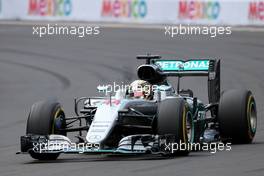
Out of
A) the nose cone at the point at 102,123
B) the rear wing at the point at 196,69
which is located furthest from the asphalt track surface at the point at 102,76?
Answer: the rear wing at the point at 196,69

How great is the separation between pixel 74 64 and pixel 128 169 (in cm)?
1536

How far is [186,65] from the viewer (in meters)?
14.6

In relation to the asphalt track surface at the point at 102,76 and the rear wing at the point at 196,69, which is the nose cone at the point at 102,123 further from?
the rear wing at the point at 196,69

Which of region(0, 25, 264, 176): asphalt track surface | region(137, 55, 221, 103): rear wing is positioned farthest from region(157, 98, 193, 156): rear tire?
region(137, 55, 221, 103): rear wing

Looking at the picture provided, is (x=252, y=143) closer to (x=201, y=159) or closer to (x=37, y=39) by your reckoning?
(x=201, y=159)

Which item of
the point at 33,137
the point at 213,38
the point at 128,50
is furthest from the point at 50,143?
the point at 213,38

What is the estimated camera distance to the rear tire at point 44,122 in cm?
1275

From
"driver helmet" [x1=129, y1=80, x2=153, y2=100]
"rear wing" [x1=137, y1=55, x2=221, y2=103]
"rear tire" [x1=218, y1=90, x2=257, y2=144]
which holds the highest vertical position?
"rear wing" [x1=137, y1=55, x2=221, y2=103]

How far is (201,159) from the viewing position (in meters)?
12.1

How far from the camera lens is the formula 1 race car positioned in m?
12.2

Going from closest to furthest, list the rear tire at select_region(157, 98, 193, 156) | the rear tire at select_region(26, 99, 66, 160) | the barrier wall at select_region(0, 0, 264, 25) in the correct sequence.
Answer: the rear tire at select_region(157, 98, 193, 156), the rear tire at select_region(26, 99, 66, 160), the barrier wall at select_region(0, 0, 264, 25)

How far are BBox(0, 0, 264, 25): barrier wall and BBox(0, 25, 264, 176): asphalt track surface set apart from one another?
1.35 meters

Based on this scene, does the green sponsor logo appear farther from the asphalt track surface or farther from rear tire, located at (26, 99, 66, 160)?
rear tire, located at (26, 99, 66, 160)

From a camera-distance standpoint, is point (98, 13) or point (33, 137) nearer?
point (33, 137)
